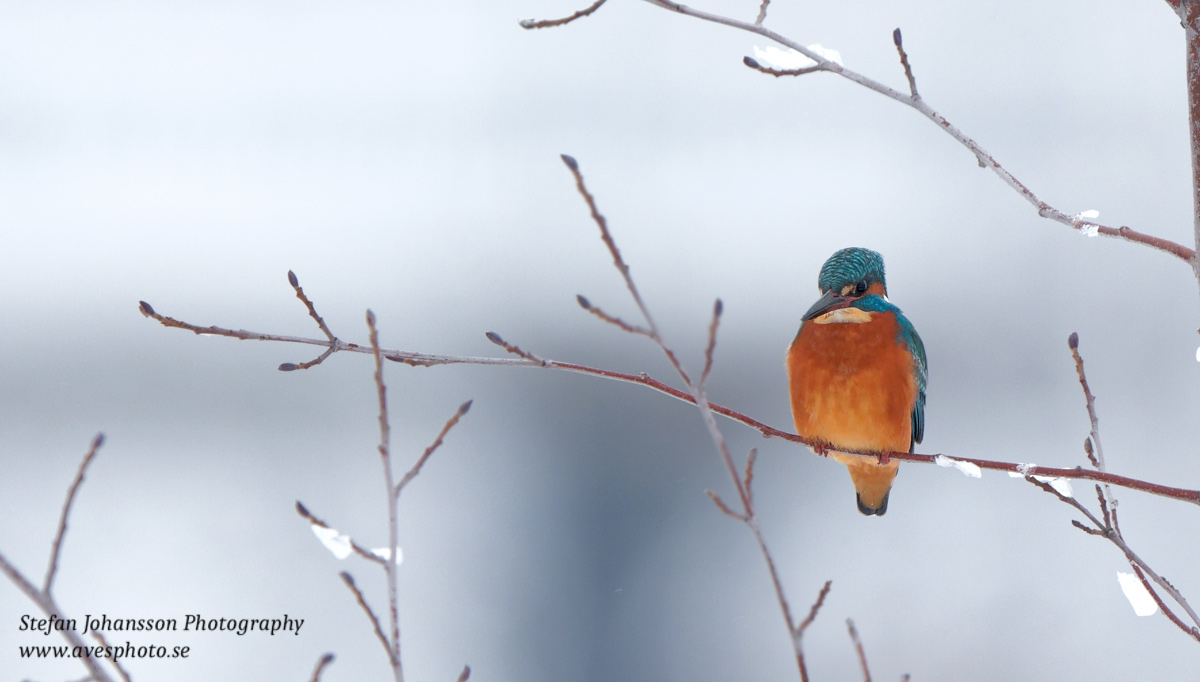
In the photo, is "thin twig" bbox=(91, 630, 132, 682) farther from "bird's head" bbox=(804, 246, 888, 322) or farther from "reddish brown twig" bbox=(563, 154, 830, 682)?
"bird's head" bbox=(804, 246, 888, 322)

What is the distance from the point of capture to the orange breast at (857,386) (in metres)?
1.34

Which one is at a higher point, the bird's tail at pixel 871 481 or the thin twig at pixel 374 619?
the bird's tail at pixel 871 481

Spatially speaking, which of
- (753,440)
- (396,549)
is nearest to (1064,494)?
(396,549)

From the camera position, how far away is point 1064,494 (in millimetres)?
936

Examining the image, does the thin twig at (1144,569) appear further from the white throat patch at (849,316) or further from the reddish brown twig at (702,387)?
the white throat patch at (849,316)

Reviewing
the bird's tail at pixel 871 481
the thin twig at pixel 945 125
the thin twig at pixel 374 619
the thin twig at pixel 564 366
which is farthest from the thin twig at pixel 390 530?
the bird's tail at pixel 871 481

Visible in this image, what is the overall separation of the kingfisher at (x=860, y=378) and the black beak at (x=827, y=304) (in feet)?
0.47

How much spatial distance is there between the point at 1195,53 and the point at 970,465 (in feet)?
1.50

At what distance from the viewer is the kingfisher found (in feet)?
4.40

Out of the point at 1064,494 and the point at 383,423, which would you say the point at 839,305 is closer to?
the point at 1064,494

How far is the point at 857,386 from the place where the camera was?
135 centimetres

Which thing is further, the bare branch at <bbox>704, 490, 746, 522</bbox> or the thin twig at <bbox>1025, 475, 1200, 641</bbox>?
the thin twig at <bbox>1025, 475, 1200, 641</bbox>

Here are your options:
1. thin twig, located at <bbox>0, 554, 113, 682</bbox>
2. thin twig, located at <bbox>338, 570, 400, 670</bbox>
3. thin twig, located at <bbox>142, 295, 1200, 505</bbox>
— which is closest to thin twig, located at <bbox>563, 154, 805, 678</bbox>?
thin twig, located at <bbox>142, 295, 1200, 505</bbox>

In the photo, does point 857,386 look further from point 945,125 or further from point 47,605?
point 47,605
